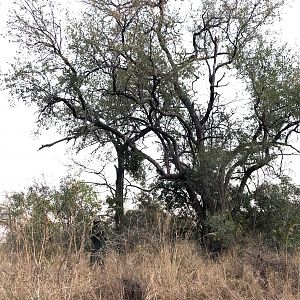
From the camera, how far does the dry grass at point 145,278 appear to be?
5.13 m

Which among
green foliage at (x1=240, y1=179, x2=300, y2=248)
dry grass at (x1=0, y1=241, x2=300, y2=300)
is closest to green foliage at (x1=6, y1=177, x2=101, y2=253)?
dry grass at (x1=0, y1=241, x2=300, y2=300)

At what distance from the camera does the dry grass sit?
5.13 m

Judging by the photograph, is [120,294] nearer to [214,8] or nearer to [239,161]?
[239,161]

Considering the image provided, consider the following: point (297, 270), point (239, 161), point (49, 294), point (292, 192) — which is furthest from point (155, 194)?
point (49, 294)

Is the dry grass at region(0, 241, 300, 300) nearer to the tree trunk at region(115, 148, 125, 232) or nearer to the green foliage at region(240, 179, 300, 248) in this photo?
the green foliage at region(240, 179, 300, 248)

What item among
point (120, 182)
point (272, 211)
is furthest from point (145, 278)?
point (120, 182)

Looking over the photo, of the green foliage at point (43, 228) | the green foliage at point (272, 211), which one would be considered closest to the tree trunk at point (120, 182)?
the green foliage at point (272, 211)

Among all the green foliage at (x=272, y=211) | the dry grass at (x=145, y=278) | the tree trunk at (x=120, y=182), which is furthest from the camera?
the tree trunk at (x=120, y=182)

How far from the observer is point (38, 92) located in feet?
45.0

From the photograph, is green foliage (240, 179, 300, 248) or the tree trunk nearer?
green foliage (240, 179, 300, 248)

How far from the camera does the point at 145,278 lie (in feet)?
20.0

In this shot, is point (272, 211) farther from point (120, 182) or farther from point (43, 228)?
point (43, 228)

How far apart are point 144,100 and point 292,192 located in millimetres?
4854

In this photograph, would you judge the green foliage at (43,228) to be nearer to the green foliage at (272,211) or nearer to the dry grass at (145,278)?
the dry grass at (145,278)
